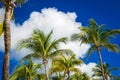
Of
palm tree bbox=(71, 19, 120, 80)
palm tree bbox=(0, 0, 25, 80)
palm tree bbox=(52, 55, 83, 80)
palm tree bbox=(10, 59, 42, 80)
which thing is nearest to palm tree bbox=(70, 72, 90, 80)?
palm tree bbox=(52, 55, 83, 80)

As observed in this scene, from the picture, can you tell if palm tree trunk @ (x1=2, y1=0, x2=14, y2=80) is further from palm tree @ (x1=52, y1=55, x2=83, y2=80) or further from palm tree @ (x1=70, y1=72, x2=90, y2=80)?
palm tree @ (x1=70, y1=72, x2=90, y2=80)

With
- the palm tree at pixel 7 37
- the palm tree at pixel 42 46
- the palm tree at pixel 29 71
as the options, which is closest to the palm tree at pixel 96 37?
the palm tree at pixel 42 46

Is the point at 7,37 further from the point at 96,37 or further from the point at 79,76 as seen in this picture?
the point at 79,76

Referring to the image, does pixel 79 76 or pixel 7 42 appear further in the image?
pixel 79 76

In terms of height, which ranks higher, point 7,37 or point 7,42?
point 7,37

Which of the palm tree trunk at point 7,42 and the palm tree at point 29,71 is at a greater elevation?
the palm tree at point 29,71

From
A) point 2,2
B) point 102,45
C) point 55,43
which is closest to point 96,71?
point 102,45

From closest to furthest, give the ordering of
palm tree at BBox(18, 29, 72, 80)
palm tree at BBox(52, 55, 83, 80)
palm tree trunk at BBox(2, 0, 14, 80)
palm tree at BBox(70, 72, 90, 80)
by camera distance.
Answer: palm tree trunk at BBox(2, 0, 14, 80) → palm tree at BBox(18, 29, 72, 80) → palm tree at BBox(52, 55, 83, 80) → palm tree at BBox(70, 72, 90, 80)

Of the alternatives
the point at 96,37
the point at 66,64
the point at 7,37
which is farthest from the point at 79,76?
the point at 7,37

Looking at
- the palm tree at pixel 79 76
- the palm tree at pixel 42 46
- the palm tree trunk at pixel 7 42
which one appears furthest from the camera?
the palm tree at pixel 79 76

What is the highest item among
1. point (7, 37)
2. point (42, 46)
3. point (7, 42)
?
point (42, 46)

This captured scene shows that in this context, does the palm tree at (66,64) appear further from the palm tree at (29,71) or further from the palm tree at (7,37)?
the palm tree at (7,37)

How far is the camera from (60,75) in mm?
45406

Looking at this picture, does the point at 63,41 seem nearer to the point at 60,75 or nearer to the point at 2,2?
the point at 2,2
